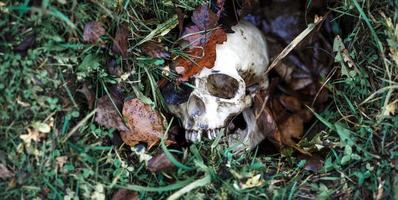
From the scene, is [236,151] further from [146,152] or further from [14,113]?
[14,113]

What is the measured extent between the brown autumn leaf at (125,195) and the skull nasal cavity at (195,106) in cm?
41

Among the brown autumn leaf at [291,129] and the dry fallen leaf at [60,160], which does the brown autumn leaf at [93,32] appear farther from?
the brown autumn leaf at [291,129]

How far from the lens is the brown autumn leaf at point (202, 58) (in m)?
2.06

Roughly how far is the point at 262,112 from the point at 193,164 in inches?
19.4

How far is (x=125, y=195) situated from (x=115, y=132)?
26 centimetres

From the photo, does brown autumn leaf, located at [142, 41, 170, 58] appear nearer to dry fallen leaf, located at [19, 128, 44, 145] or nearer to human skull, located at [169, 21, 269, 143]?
human skull, located at [169, 21, 269, 143]

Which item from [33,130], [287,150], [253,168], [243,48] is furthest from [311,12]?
[33,130]

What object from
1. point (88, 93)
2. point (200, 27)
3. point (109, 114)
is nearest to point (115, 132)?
point (109, 114)

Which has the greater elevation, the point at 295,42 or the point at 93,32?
the point at 93,32

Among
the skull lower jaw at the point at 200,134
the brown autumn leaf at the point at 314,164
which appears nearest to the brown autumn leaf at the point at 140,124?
the skull lower jaw at the point at 200,134

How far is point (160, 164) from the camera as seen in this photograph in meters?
1.97

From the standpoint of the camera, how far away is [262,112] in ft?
7.61

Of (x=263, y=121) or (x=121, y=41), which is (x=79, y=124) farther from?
(x=263, y=121)

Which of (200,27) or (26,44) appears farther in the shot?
(200,27)
